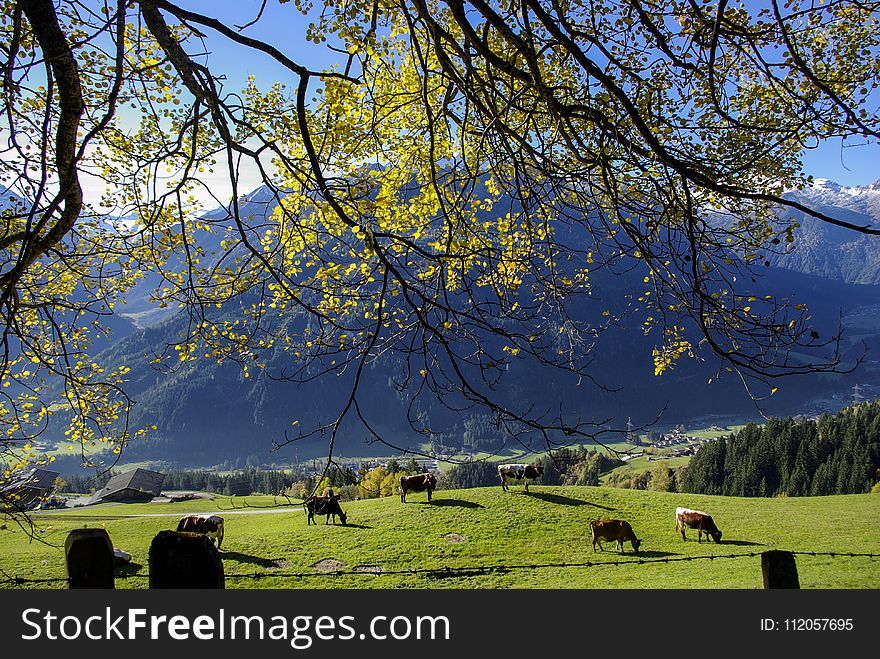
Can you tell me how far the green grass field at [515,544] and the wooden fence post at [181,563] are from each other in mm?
8522

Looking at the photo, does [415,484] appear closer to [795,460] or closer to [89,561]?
[89,561]

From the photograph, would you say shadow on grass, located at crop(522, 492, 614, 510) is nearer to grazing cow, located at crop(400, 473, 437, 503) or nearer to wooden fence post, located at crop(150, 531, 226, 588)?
grazing cow, located at crop(400, 473, 437, 503)

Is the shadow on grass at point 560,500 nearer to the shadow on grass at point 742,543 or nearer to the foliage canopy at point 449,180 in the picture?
the shadow on grass at point 742,543

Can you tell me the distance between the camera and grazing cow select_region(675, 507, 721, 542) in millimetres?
18516

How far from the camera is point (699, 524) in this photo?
1866 centimetres

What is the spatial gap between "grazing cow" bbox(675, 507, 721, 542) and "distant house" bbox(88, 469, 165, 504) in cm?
7068

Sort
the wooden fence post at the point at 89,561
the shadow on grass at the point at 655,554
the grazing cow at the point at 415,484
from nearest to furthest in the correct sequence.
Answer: the wooden fence post at the point at 89,561 < the shadow on grass at the point at 655,554 < the grazing cow at the point at 415,484

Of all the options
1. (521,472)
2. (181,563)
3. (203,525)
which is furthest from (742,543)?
(181,563)

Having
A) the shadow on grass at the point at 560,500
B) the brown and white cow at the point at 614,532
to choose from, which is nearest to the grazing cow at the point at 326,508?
the shadow on grass at the point at 560,500

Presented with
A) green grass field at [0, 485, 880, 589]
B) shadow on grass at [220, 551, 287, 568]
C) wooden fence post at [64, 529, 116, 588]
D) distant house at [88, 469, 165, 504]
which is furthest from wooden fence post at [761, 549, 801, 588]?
distant house at [88, 469, 165, 504]

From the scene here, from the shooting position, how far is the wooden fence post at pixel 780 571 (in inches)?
180

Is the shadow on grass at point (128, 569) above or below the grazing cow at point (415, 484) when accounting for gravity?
below
